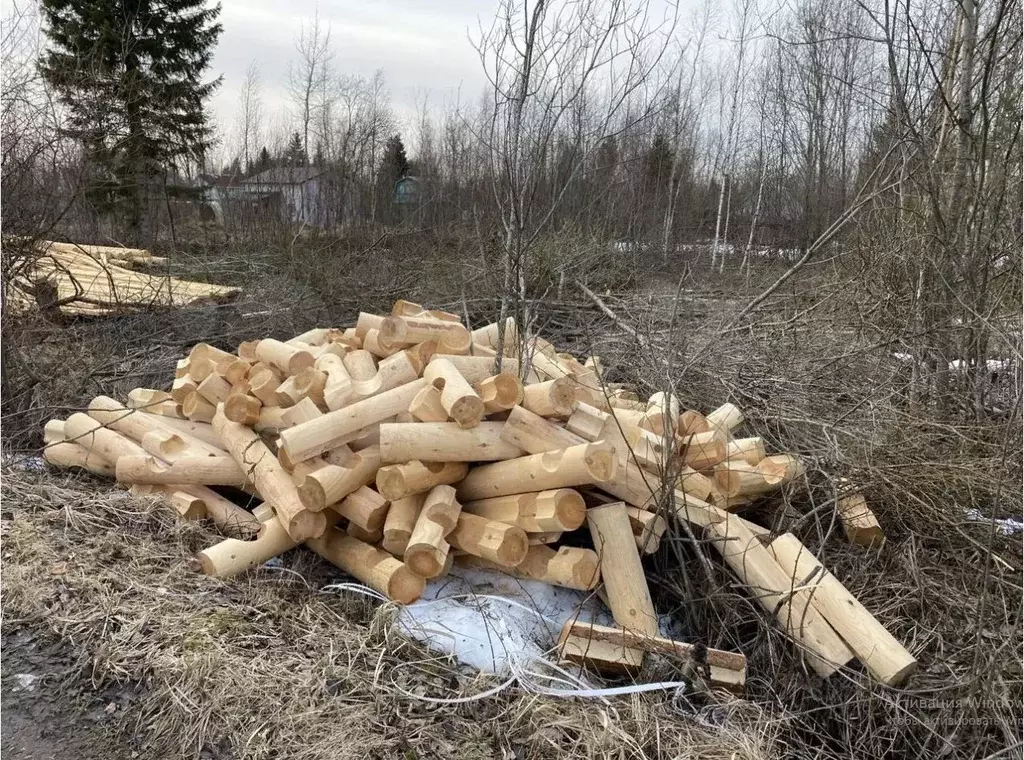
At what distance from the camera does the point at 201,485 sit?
4.10m

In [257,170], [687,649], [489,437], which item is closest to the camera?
[687,649]

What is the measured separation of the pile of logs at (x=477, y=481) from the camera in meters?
3.03

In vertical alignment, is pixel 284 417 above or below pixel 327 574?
above

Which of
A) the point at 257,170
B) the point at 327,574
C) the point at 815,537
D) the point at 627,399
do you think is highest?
the point at 257,170

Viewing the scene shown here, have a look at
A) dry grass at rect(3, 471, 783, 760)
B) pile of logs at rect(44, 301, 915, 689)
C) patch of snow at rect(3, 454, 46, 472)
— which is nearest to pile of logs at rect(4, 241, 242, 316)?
patch of snow at rect(3, 454, 46, 472)

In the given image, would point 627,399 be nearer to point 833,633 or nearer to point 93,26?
point 833,633

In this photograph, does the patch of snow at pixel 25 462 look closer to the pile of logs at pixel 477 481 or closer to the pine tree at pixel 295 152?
the pile of logs at pixel 477 481

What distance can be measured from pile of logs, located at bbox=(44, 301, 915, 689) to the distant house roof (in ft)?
47.4

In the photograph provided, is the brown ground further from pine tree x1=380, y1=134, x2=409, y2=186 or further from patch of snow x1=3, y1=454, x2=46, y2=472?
pine tree x1=380, y1=134, x2=409, y2=186

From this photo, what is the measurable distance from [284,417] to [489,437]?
1191 mm

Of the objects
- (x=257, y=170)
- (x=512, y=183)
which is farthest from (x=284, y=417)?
(x=257, y=170)

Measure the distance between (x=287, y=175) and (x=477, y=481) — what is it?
57.9 feet

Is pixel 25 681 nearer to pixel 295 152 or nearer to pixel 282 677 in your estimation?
pixel 282 677

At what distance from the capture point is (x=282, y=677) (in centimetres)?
266
